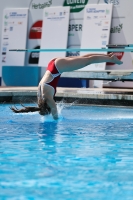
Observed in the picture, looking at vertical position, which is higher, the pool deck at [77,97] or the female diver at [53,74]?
the female diver at [53,74]

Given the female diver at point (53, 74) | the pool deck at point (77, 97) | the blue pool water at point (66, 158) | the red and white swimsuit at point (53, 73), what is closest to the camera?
the blue pool water at point (66, 158)

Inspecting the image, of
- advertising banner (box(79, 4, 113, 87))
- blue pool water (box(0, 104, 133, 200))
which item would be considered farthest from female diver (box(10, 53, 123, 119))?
advertising banner (box(79, 4, 113, 87))

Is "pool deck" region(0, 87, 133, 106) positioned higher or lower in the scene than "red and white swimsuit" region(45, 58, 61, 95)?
lower

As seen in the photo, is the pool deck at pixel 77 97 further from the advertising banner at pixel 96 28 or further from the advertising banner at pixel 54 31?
the advertising banner at pixel 54 31

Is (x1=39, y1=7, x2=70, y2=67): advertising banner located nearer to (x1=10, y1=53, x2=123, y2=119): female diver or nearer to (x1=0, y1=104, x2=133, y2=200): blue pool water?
(x1=0, y1=104, x2=133, y2=200): blue pool water

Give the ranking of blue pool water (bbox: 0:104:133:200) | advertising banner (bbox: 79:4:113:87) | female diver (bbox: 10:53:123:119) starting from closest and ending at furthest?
blue pool water (bbox: 0:104:133:200) < female diver (bbox: 10:53:123:119) < advertising banner (bbox: 79:4:113:87)

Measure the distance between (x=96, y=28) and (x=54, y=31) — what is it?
57.4 inches

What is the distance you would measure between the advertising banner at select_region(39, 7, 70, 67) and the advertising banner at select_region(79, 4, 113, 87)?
0.66 m

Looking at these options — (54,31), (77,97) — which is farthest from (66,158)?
(54,31)

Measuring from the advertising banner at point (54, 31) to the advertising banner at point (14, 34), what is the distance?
29.8 inches

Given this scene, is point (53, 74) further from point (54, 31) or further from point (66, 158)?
point (54, 31)

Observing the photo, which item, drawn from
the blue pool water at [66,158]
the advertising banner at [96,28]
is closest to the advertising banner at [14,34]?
the advertising banner at [96,28]

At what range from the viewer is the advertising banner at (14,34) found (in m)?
15.9

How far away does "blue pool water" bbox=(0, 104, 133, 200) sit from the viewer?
3.67 meters
